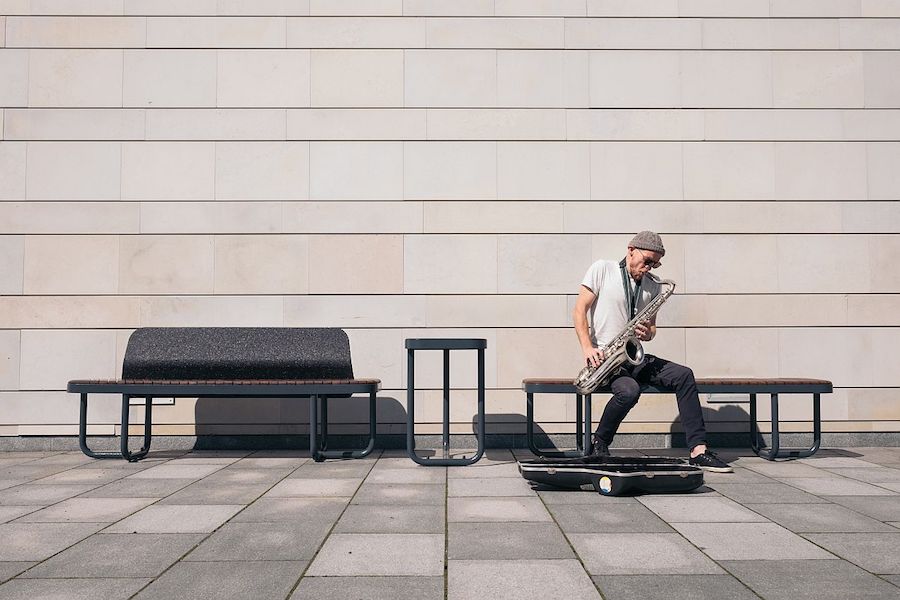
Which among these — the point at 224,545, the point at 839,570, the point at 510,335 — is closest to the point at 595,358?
the point at 510,335

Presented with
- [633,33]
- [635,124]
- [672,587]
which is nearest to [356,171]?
[635,124]

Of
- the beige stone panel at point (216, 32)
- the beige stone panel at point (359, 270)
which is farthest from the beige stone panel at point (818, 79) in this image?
the beige stone panel at point (216, 32)

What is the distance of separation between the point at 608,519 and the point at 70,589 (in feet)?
9.06

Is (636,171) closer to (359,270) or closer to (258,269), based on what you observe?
(359,270)

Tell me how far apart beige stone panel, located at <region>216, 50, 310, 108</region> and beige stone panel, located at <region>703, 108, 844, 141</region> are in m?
4.27

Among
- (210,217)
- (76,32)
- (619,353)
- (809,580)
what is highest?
(76,32)

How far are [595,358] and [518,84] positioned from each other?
3.30 metres

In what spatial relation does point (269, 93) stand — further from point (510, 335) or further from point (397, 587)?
point (397, 587)

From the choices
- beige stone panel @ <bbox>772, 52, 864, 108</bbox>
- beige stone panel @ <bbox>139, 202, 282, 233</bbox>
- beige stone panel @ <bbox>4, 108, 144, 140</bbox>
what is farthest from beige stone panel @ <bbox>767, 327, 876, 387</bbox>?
beige stone panel @ <bbox>4, 108, 144, 140</bbox>

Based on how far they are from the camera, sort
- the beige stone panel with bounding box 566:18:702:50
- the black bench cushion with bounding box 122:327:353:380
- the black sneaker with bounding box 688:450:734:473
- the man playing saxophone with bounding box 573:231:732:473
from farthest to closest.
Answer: the beige stone panel with bounding box 566:18:702:50 → the black bench cushion with bounding box 122:327:353:380 → the man playing saxophone with bounding box 573:231:732:473 → the black sneaker with bounding box 688:450:734:473

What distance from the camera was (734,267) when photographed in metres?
7.80

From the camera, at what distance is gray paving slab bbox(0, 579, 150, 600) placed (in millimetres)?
2951

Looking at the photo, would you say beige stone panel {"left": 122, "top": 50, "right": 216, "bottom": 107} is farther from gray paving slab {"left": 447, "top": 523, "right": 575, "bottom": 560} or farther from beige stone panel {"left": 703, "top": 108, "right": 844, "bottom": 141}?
gray paving slab {"left": 447, "top": 523, "right": 575, "bottom": 560}

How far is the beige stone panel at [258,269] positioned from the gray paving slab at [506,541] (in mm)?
4155
